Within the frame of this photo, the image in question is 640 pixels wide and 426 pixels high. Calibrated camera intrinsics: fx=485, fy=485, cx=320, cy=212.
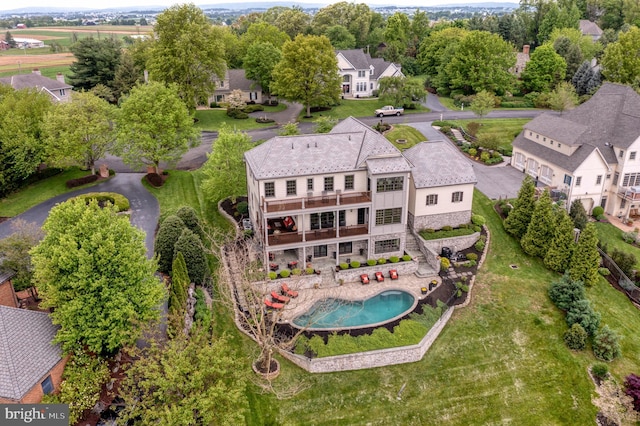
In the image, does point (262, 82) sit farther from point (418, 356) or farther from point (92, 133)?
point (418, 356)

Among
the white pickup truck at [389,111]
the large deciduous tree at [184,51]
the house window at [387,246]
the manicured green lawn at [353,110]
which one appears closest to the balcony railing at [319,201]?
the house window at [387,246]

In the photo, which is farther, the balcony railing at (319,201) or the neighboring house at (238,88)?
the neighboring house at (238,88)

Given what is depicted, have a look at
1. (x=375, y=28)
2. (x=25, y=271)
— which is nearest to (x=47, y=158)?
(x=25, y=271)

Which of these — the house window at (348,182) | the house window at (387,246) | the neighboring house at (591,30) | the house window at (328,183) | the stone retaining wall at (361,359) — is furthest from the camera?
the neighboring house at (591,30)

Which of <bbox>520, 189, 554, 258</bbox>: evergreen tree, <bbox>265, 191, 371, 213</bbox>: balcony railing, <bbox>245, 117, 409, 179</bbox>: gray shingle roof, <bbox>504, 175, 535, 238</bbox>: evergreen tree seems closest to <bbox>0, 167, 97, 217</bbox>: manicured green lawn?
<bbox>245, 117, 409, 179</bbox>: gray shingle roof

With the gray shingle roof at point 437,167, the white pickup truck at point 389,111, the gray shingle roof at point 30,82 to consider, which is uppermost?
the gray shingle roof at point 30,82

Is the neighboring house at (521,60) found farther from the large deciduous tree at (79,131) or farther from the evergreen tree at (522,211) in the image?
the large deciduous tree at (79,131)
